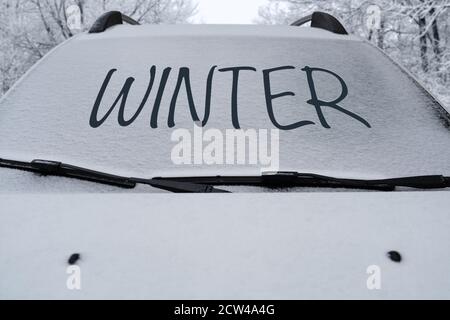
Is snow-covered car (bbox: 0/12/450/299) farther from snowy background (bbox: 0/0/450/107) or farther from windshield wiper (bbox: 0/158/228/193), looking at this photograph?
snowy background (bbox: 0/0/450/107)

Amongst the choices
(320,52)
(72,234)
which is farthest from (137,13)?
(72,234)

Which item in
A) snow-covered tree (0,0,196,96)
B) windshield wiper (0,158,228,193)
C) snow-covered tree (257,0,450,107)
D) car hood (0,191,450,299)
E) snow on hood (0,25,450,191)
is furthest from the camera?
snow-covered tree (0,0,196,96)

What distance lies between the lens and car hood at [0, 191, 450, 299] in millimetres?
945

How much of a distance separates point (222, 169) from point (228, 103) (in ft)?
1.03

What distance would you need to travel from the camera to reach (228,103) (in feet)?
5.51

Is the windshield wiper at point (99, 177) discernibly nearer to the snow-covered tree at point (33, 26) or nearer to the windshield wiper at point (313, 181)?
the windshield wiper at point (313, 181)

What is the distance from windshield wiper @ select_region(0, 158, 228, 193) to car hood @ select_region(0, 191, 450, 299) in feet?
0.49

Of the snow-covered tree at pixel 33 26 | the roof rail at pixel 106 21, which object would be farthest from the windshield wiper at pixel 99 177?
the snow-covered tree at pixel 33 26

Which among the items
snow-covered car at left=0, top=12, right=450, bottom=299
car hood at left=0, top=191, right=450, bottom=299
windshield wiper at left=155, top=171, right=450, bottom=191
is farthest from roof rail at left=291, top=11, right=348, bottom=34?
car hood at left=0, top=191, right=450, bottom=299

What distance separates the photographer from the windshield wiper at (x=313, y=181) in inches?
55.4

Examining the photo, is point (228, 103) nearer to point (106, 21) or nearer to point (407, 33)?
point (106, 21)
